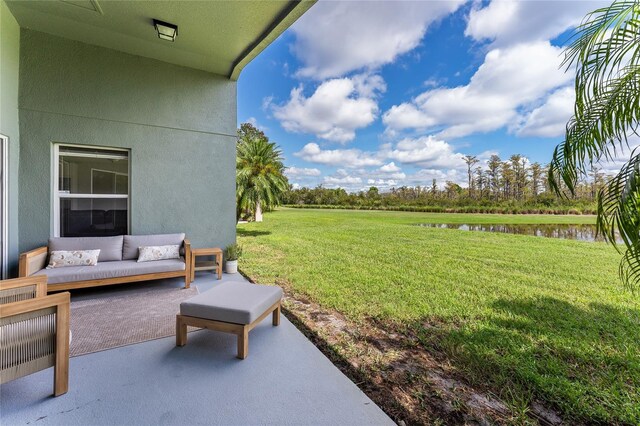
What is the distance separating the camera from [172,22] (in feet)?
13.2

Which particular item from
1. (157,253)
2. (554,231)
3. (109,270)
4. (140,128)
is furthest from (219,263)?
(554,231)

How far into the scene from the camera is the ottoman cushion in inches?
Answer: 102

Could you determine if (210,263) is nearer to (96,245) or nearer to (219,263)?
(219,263)

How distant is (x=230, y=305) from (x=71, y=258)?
328 cm

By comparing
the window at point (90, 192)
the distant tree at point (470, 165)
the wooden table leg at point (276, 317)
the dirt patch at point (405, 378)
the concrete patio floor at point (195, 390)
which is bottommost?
the dirt patch at point (405, 378)

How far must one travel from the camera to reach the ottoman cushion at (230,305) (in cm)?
260

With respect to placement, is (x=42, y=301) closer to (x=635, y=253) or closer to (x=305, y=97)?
(x=635, y=253)

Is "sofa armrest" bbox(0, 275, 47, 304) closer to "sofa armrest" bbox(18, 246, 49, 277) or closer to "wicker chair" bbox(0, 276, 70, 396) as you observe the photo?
"wicker chair" bbox(0, 276, 70, 396)

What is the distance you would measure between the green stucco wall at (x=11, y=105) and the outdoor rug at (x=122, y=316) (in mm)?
1360

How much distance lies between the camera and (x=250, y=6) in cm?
361

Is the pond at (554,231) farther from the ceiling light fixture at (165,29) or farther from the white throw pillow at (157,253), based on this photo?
the ceiling light fixture at (165,29)

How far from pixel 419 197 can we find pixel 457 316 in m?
41.2

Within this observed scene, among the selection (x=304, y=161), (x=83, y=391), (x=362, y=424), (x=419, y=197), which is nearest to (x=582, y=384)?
(x=362, y=424)

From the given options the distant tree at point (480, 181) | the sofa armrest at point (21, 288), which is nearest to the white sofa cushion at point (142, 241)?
the sofa armrest at point (21, 288)
